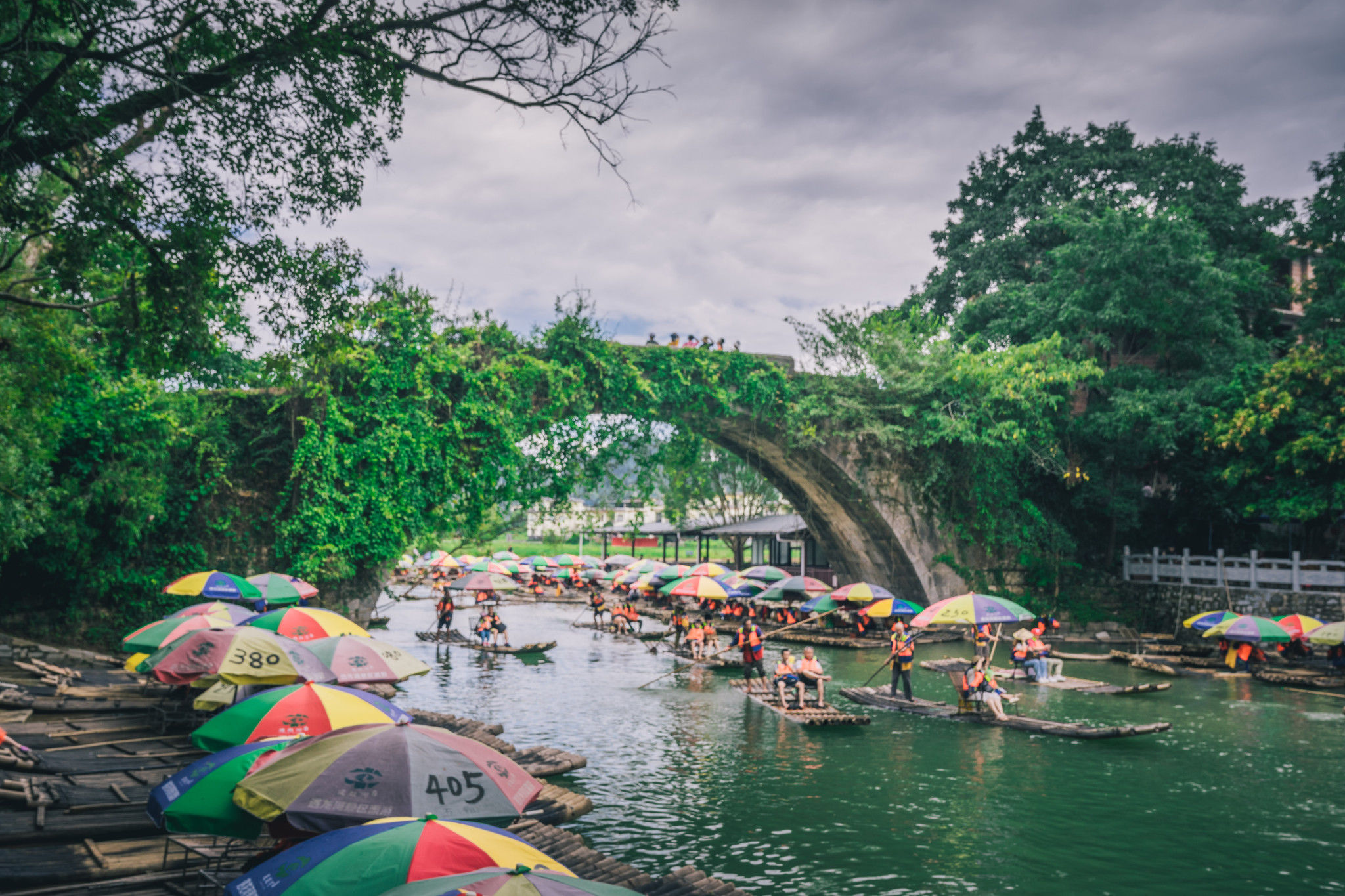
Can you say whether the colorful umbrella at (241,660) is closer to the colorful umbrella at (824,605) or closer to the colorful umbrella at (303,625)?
the colorful umbrella at (303,625)

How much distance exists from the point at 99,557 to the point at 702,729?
14.6 meters

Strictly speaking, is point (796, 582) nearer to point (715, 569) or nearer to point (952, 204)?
point (715, 569)

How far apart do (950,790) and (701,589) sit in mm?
15588

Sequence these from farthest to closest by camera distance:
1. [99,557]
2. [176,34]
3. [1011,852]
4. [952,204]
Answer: [952,204] → [99,557] → [1011,852] → [176,34]

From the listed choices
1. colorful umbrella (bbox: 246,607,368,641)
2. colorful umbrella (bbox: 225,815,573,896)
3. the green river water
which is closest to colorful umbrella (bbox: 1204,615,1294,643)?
the green river water

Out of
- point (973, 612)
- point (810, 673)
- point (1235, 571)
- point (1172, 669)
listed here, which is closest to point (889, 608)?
point (1172, 669)

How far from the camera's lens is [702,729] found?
16031 millimetres

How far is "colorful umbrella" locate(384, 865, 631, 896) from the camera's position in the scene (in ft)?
12.8

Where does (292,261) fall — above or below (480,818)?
above

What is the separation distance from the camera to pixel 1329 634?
21672mm

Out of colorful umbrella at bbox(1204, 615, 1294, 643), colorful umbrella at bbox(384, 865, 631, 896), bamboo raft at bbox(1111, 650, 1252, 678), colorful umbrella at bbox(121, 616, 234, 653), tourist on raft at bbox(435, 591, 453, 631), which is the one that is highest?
colorful umbrella at bbox(384, 865, 631, 896)

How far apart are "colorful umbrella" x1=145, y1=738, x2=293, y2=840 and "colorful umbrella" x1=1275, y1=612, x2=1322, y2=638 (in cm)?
2410

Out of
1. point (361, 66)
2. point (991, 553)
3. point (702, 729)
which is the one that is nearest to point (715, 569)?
point (991, 553)

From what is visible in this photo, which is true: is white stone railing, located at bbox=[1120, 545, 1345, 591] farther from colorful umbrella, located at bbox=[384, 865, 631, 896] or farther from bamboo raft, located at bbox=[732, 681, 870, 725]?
colorful umbrella, located at bbox=[384, 865, 631, 896]
